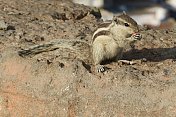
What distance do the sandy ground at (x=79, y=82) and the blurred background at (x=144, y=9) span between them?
79.7ft

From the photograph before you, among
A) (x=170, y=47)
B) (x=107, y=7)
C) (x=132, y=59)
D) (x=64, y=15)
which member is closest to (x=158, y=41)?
(x=170, y=47)

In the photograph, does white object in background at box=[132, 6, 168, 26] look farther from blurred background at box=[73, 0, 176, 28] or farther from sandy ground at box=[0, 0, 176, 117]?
sandy ground at box=[0, 0, 176, 117]

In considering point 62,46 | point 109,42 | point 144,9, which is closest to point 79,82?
point 109,42

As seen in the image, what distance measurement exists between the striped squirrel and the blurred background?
80.8 feet

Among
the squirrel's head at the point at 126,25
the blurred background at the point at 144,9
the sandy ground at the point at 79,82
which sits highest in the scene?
the squirrel's head at the point at 126,25

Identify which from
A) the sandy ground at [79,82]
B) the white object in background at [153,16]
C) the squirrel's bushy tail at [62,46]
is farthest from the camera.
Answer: the white object in background at [153,16]

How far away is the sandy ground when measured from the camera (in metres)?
4.37

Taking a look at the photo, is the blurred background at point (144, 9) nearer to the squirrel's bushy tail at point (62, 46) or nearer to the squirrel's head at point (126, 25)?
the squirrel's bushy tail at point (62, 46)

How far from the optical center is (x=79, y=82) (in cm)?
460

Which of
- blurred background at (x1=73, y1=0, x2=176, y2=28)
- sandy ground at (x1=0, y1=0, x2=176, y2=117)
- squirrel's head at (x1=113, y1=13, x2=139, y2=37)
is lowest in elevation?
blurred background at (x1=73, y1=0, x2=176, y2=28)

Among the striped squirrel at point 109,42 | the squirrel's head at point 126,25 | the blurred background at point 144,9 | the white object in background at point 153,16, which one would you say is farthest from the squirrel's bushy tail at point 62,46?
the white object in background at point 153,16

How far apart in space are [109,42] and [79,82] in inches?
31.1

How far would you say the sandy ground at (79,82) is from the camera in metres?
4.37

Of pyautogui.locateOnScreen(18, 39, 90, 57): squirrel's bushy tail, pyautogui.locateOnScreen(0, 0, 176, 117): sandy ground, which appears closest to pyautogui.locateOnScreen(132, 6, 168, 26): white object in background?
pyautogui.locateOnScreen(0, 0, 176, 117): sandy ground
